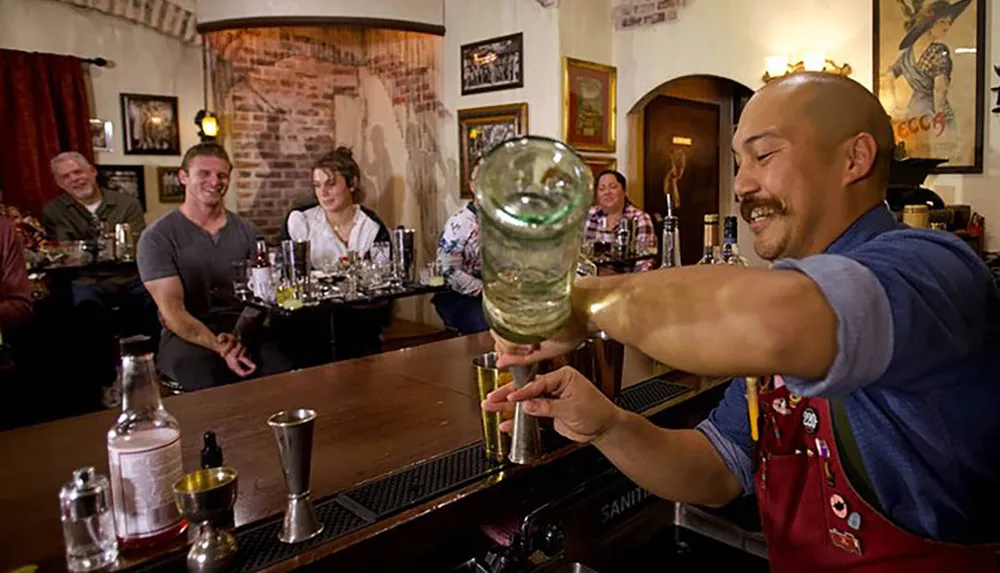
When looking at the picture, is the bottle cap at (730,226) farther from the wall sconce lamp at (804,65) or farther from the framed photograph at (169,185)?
the framed photograph at (169,185)

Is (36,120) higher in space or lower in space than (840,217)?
higher

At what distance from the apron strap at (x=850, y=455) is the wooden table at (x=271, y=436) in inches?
24.3

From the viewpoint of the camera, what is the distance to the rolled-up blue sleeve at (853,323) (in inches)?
22.2

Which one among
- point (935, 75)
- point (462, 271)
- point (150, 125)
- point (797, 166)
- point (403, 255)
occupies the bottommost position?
point (462, 271)

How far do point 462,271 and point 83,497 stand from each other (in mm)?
3247

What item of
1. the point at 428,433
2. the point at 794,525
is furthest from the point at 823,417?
the point at 428,433

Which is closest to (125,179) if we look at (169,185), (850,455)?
(169,185)

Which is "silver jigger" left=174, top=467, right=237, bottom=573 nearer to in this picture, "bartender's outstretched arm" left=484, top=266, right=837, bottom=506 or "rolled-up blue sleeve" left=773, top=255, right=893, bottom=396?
"bartender's outstretched arm" left=484, top=266, right=837, bottom=506

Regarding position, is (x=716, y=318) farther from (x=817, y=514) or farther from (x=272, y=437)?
(x=272, y=437)

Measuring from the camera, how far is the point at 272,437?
1303mm

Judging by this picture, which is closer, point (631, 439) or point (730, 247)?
point (631, 439)

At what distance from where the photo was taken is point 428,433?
1.33m

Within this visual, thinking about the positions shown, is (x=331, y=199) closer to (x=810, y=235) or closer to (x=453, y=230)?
(x=453, y=230)

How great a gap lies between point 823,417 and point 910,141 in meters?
3.84
